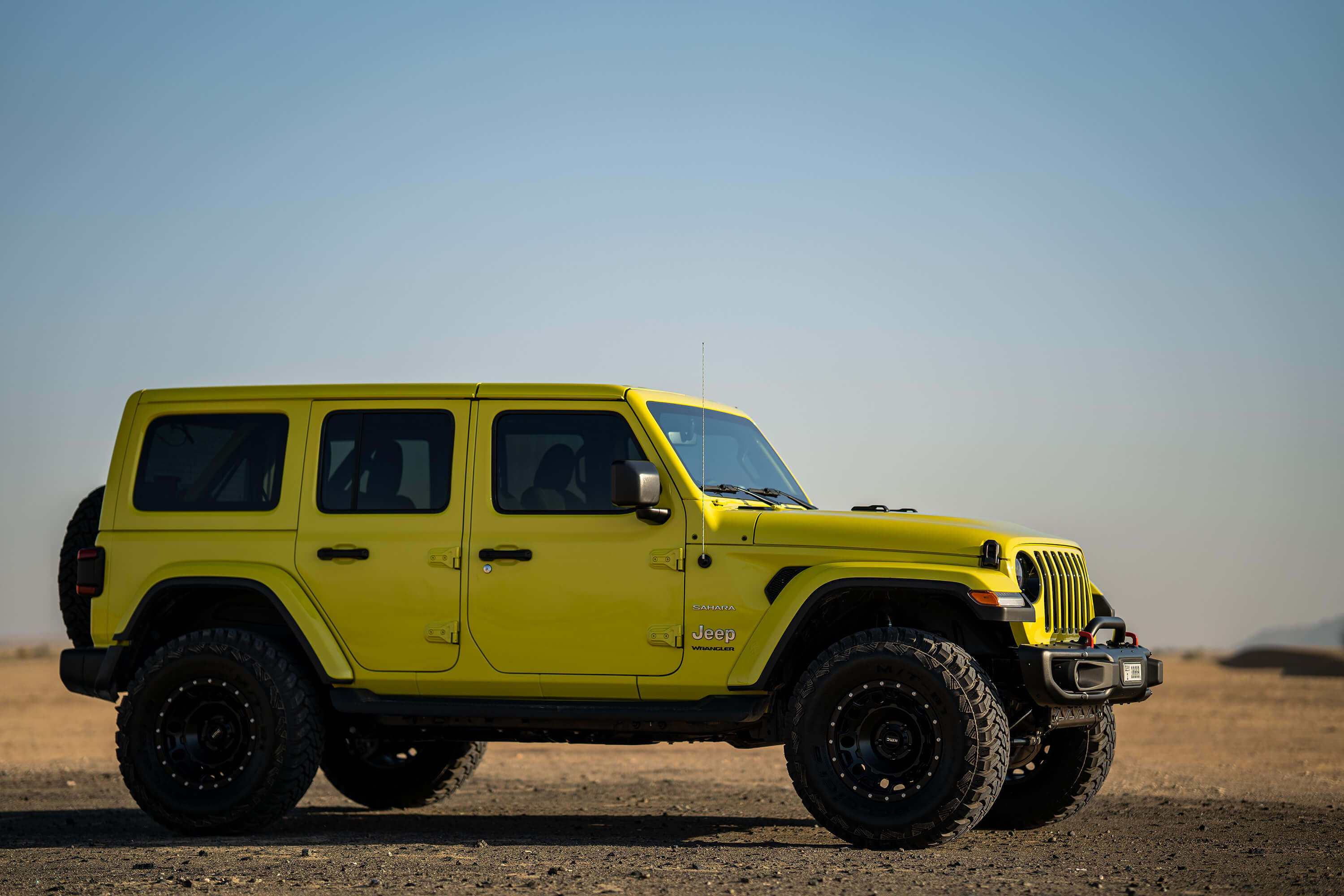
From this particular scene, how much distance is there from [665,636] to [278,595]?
2.29 m

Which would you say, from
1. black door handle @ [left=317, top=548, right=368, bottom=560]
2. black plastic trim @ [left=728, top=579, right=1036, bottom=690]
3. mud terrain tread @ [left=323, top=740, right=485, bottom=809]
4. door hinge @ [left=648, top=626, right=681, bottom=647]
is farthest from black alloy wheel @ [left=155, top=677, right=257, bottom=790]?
black plastic trim @ [left=728, top=579, right=1036, bottom=690]

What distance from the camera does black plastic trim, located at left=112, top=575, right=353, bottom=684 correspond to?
7.97 m

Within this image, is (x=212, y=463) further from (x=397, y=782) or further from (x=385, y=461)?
(x=397, y=782)

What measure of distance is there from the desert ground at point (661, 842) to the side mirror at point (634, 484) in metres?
1.77

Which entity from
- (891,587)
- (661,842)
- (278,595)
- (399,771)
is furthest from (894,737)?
(399,771)

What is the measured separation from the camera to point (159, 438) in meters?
8.49

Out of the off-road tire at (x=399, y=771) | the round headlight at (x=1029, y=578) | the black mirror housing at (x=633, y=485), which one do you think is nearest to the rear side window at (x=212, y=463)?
the off-road tire at (x=399, y=771)

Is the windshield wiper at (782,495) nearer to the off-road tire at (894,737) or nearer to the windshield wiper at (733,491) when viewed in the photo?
the windshield wiper at (733,491)

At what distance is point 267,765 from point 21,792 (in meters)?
4.84

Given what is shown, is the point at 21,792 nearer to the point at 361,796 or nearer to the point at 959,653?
the point at 361,796

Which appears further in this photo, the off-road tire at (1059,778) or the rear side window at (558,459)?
the off-road tire at (1059,778)

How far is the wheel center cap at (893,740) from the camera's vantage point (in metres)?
7.09

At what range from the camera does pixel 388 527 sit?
25.9 feet

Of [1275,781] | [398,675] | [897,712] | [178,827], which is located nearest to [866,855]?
[897,712]
